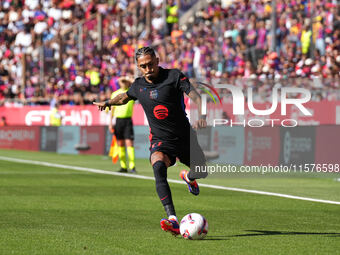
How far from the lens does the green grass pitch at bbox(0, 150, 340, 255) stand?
25.4ft

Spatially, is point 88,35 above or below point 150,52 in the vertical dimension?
above

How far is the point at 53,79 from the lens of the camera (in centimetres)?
3459

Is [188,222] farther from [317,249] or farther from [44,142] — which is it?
[44,142]

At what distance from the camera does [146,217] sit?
10.2 metres

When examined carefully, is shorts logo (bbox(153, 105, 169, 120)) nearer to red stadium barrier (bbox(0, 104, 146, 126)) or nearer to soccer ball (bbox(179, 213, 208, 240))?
soccer ball (bbox(179, 213, 208, 240))

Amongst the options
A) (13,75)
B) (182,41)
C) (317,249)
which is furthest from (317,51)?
(13,75)

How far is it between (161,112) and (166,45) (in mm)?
19804

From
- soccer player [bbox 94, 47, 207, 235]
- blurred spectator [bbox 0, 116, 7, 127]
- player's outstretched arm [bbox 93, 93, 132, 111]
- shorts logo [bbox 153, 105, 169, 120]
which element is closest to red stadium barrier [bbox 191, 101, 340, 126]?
player's outstretched arm [bbox 93, 93, 132, 111]

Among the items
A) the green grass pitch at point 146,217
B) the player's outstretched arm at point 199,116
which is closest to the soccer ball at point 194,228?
the green grass pitch at point 146,217

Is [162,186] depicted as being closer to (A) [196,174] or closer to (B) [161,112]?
(B) [161,112]

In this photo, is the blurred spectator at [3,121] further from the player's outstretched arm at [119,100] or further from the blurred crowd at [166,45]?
the player's outstretched arm at [119,100]

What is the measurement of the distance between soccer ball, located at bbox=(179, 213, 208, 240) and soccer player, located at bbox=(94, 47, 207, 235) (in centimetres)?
27

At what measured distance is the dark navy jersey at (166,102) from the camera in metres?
8.73

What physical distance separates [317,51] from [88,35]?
1558 centimetres
